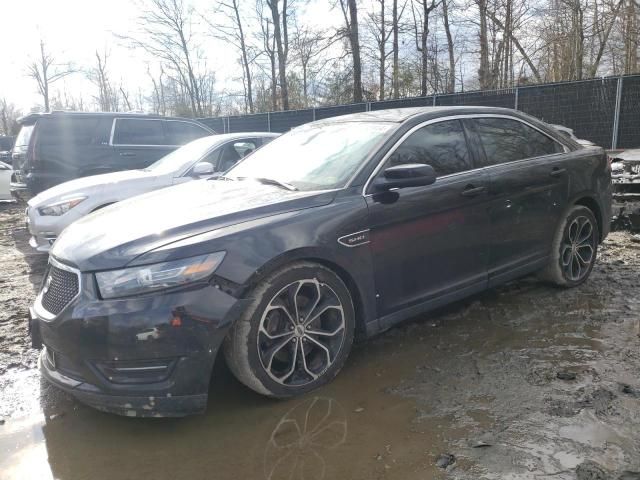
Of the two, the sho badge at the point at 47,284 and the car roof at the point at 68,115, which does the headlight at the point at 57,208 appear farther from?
the car roof at the point at 68,115

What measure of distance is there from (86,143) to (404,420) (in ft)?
A: 26.3

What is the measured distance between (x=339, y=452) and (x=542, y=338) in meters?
1.93

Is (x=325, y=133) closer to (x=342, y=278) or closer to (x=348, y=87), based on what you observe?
(x=342, y=278)

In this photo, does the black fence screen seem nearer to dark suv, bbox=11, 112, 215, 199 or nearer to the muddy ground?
dark suv, bbox=11, 112, 215, 199

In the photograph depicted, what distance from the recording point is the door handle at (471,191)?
3574 mm

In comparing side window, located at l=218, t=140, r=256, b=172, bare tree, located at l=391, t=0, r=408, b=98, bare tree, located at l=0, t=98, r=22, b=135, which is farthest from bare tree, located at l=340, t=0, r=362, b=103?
bare tree, located at l=0, t=98, r=22, b=135

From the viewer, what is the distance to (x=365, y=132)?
3.61 metres

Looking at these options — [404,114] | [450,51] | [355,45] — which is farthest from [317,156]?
[450,51]

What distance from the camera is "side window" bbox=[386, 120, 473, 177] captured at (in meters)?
3.45

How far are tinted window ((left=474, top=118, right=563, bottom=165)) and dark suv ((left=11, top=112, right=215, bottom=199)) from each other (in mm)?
6832

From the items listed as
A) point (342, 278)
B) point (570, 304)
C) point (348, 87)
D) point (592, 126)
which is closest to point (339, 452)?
point (342, 278)

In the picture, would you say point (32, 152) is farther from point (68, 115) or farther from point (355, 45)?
point (355, 45)

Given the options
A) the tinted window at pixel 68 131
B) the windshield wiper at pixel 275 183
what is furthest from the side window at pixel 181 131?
the windshield wiper at pixel 275 183

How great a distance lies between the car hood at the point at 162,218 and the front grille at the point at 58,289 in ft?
0.26
